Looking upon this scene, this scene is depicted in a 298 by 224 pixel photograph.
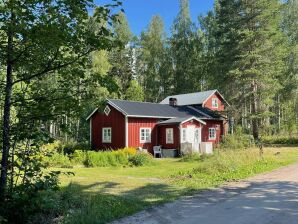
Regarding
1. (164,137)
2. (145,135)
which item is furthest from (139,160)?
(164,137)

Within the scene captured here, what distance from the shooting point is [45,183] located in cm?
621

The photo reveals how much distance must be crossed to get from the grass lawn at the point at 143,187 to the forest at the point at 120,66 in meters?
1.59

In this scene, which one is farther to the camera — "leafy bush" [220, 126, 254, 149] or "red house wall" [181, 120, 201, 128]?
"red house wall" [181, 120, 201, 128]

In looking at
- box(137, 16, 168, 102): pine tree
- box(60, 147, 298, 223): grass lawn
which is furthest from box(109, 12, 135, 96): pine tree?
box(60, 147, 298, 223): grass lawn

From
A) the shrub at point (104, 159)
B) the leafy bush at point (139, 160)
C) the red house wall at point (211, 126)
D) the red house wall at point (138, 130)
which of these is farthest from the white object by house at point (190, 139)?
the shrub at point (104, 159)

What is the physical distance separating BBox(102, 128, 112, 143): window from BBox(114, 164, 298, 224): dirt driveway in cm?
1768

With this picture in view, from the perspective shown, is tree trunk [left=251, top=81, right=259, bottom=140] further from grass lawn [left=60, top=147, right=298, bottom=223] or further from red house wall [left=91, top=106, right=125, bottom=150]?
grass lawn [left=60, top=147, right=298, bottom=223]

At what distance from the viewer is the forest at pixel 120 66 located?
20.1 ft

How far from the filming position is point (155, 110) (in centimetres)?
3061

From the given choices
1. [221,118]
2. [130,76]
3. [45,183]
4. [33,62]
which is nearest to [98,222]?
[45,183]

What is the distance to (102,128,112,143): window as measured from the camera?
28844mm

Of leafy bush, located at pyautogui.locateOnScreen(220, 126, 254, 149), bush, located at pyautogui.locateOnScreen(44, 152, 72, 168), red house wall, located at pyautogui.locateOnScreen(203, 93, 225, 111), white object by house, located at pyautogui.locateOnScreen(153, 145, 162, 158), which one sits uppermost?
red house wall, located at pyautogui.locateOnScreen(203, 93, 225, 111)

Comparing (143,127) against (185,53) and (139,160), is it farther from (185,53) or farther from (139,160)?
(185,53)

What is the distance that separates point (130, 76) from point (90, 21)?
4908cm
